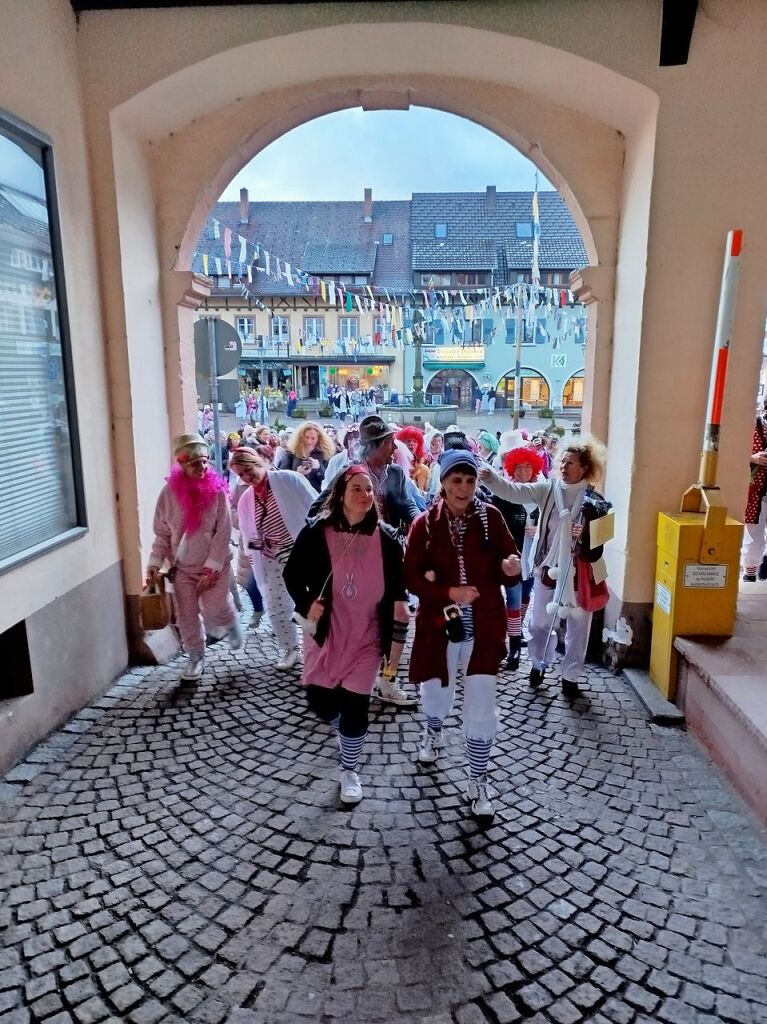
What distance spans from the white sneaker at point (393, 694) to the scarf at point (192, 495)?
1661 millimetres

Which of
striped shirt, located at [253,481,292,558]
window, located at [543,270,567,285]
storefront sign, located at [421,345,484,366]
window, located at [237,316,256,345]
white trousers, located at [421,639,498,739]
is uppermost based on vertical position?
window, located at [543,270,567,285]

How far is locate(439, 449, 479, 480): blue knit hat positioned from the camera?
3145 mm

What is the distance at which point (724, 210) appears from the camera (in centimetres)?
438

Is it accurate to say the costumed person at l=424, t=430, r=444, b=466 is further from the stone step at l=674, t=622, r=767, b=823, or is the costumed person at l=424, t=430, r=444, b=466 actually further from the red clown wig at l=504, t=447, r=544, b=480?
the stone step at l=674, t=622, r=767, b=823

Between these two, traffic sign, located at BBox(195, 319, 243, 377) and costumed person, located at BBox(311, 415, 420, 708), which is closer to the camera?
costumed person, located at BBox(311, 415, 420, 708)

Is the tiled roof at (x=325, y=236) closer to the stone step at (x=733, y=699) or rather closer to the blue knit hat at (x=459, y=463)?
the stone step at (x=733, y=699)

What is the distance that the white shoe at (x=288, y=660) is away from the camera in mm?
5086

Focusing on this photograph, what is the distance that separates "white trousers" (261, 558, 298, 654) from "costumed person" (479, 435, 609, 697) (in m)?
1.75

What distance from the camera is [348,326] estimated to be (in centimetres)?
3178

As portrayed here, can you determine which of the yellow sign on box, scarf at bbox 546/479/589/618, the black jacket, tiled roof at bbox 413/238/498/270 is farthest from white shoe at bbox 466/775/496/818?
tiled roof at bbox 413/238/498/270

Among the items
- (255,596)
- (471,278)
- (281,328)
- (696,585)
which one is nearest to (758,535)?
(696,585)

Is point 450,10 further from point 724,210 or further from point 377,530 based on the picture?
point 377,530

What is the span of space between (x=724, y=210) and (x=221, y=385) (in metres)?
4.12

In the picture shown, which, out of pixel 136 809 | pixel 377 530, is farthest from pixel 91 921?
pixel 377 530
